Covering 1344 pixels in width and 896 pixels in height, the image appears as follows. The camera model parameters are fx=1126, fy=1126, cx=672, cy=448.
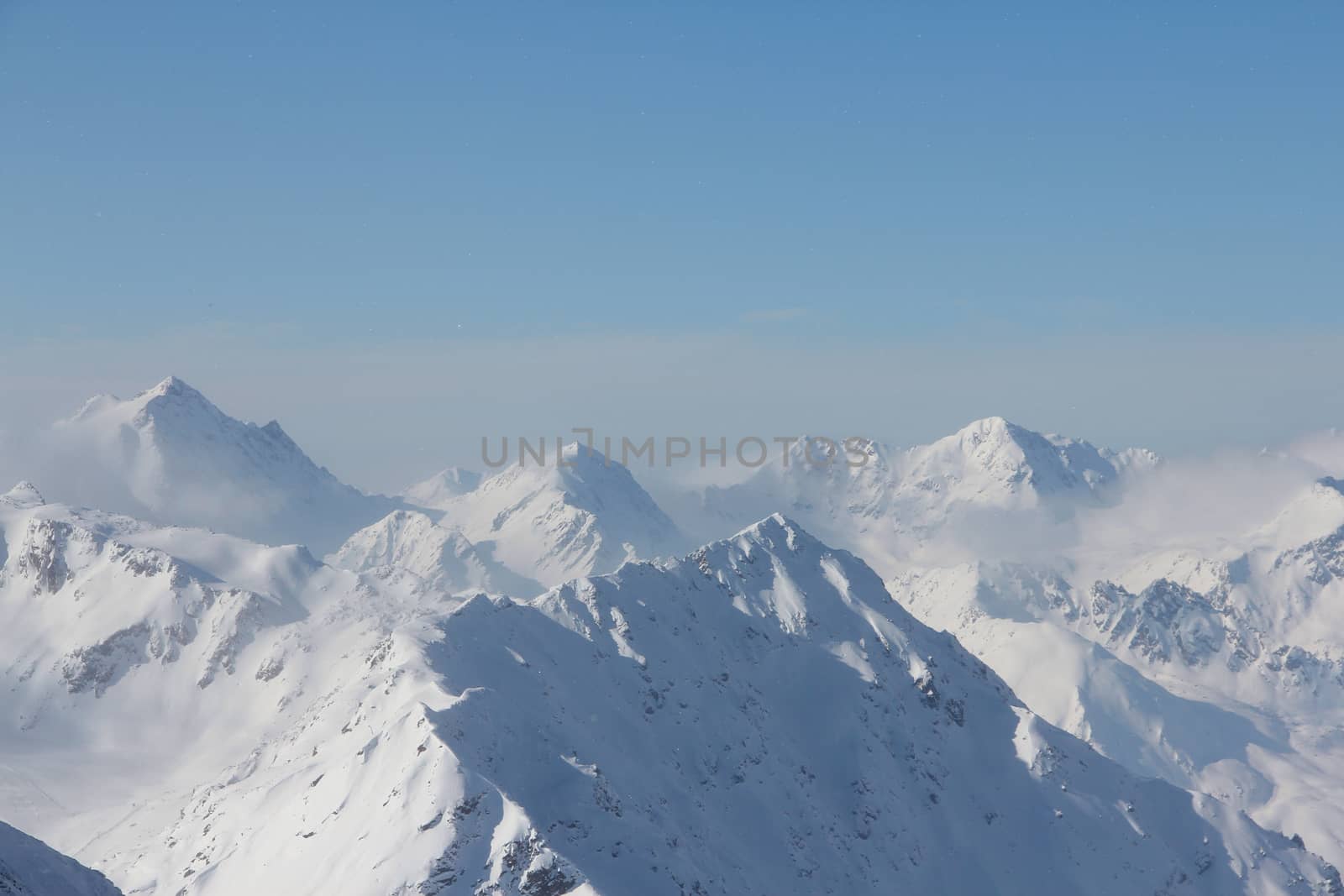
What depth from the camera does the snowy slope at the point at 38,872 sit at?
86.1 meters

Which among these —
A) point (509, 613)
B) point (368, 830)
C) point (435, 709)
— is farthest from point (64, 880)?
point (509, 613)

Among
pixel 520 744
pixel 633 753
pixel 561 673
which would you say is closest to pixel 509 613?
pixel 561 673

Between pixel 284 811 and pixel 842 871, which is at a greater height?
pixel 284 811

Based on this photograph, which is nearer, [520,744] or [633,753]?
[520,744]

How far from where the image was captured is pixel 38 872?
90.3 m

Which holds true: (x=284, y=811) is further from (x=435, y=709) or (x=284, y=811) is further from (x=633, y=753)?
(x=633, y=753)

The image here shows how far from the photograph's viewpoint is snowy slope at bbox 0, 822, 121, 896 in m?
86.1

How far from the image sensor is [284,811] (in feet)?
501

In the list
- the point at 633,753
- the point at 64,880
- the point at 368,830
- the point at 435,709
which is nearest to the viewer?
the point at 64,880

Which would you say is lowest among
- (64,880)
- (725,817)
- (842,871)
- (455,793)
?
(842,871)

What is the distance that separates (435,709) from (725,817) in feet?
210

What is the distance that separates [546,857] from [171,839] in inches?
3322

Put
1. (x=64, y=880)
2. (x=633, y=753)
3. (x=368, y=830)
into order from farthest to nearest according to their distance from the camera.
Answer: (x=633, y=753) < (x=368, y=830) < (x=64, y=880)

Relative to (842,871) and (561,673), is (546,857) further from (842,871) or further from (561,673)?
(842,871)
